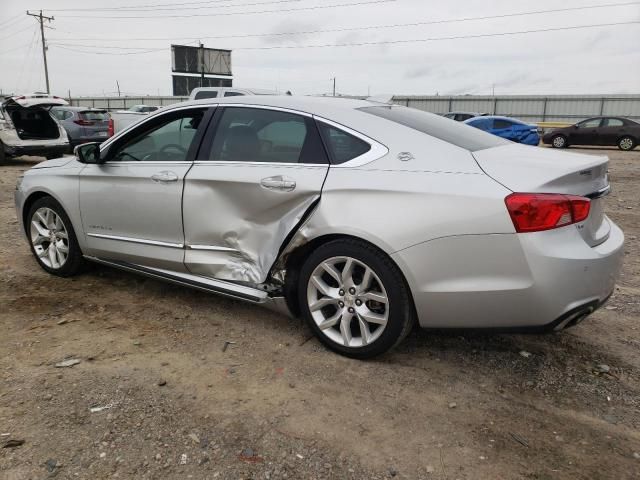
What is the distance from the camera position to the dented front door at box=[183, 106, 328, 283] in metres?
3.22

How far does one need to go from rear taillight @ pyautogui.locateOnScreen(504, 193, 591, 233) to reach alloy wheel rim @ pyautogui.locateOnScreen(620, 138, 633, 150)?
2086 centimetres

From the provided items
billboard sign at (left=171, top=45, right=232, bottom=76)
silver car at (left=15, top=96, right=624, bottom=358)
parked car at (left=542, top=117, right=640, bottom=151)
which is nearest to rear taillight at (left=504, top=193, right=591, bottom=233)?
silver car at (left=15, top=96, right=624, bottom=358)

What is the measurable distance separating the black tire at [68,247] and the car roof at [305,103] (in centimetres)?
146

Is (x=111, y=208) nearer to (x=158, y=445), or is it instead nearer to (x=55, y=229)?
(x=55, y=229)

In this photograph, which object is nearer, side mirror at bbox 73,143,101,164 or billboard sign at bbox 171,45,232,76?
side mirror at bbox 73,143,101,164

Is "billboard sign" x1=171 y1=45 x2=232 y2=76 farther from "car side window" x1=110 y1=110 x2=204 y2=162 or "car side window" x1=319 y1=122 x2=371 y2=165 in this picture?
"car side window" x1=319 y1=122 x2=371 y2=165

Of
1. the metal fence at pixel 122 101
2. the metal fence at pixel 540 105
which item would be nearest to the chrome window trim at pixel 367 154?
the metal fence at pixel 540 105

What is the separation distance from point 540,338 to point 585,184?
119 cm

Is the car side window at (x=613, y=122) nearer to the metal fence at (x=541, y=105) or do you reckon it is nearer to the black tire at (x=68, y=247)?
the metal fence at (x=541, y=105)

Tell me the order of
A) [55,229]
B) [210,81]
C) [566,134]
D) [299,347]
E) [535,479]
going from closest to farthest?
[535,479] < [299,347] < [55,229] < [566,134] < [210,81]

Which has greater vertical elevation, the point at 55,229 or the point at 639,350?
the point at 55,229

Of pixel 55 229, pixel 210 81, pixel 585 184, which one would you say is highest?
pixel 210 81

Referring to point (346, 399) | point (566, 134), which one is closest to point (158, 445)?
point (346, 399)

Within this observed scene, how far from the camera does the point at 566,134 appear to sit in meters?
21.4
